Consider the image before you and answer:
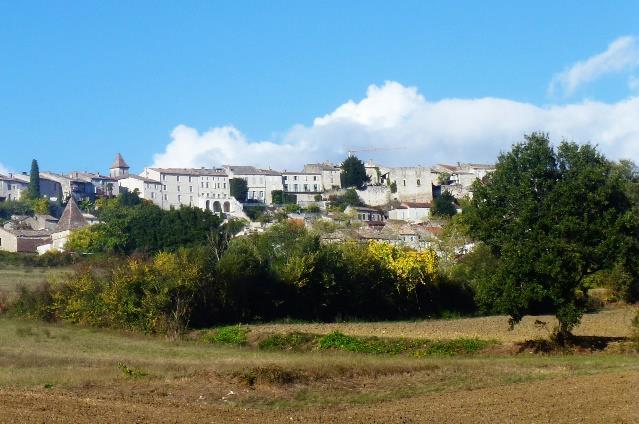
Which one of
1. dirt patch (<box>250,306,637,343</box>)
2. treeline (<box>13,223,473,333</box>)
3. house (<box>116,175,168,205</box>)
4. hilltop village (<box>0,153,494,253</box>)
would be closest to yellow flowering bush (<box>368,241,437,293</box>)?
treeline (<box>13,223,473,333</box>)

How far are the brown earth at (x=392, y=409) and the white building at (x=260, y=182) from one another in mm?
142062

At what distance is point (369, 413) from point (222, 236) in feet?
208

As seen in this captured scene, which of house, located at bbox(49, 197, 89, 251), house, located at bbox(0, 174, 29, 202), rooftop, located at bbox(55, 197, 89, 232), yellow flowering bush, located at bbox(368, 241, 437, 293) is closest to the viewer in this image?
yellow flowering bush, located at bbox(368, 241, 437, 293)

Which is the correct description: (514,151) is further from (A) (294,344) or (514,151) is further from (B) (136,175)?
(B) (136,175)

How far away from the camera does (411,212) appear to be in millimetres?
148125

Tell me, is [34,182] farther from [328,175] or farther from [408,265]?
[408,265]

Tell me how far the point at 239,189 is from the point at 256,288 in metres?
104

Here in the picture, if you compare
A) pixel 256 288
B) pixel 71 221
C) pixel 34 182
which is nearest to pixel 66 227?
pixel 71 221

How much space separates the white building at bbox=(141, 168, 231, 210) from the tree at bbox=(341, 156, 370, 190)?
2070 cm

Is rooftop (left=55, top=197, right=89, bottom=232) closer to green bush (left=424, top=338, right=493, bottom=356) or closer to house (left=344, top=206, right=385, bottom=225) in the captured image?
house (left=344, top=206, right=385, bottom=225)

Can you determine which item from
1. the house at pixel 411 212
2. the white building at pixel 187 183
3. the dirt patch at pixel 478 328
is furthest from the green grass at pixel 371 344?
the white building at pixel 187 183

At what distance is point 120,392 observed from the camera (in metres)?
25.3

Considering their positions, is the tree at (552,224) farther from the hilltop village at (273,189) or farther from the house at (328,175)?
the house at (328,175)

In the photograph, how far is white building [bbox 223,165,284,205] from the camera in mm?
168137
